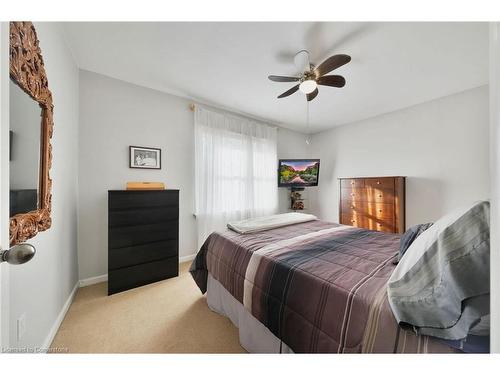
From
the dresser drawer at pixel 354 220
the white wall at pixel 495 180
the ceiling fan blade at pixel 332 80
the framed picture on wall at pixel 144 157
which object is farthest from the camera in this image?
the dresser drawer at pixel 354 220

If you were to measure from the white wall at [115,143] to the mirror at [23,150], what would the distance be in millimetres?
1237

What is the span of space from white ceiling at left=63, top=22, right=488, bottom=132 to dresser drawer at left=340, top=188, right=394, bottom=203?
4.89ft

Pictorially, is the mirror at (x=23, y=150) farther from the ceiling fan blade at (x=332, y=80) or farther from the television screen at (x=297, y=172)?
the television screen at (x=297, y=172)

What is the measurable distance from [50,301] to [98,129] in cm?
186

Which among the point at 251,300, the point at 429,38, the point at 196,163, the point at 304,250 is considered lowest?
the point at 251,300

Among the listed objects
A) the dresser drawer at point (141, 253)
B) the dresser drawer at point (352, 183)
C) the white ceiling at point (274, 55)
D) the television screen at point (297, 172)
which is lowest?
the dresser drawer at point (141, 253)

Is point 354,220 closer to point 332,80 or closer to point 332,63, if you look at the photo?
point 332,80

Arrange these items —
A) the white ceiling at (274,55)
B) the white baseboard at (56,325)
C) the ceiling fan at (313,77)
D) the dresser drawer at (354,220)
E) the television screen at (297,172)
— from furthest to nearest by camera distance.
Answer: the television screen at (297,172) < the dresser drawer at (354,220) < the ceiling fan at (313,77) < the white ceiling at (274,55) < the white baseboard at (56,325)

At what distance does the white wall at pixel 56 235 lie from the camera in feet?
3.70

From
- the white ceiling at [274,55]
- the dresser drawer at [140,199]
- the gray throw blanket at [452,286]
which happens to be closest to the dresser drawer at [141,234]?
the dresser drawer at [140,199]

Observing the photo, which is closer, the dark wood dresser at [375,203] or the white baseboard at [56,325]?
the white baseboard at [56,325]
